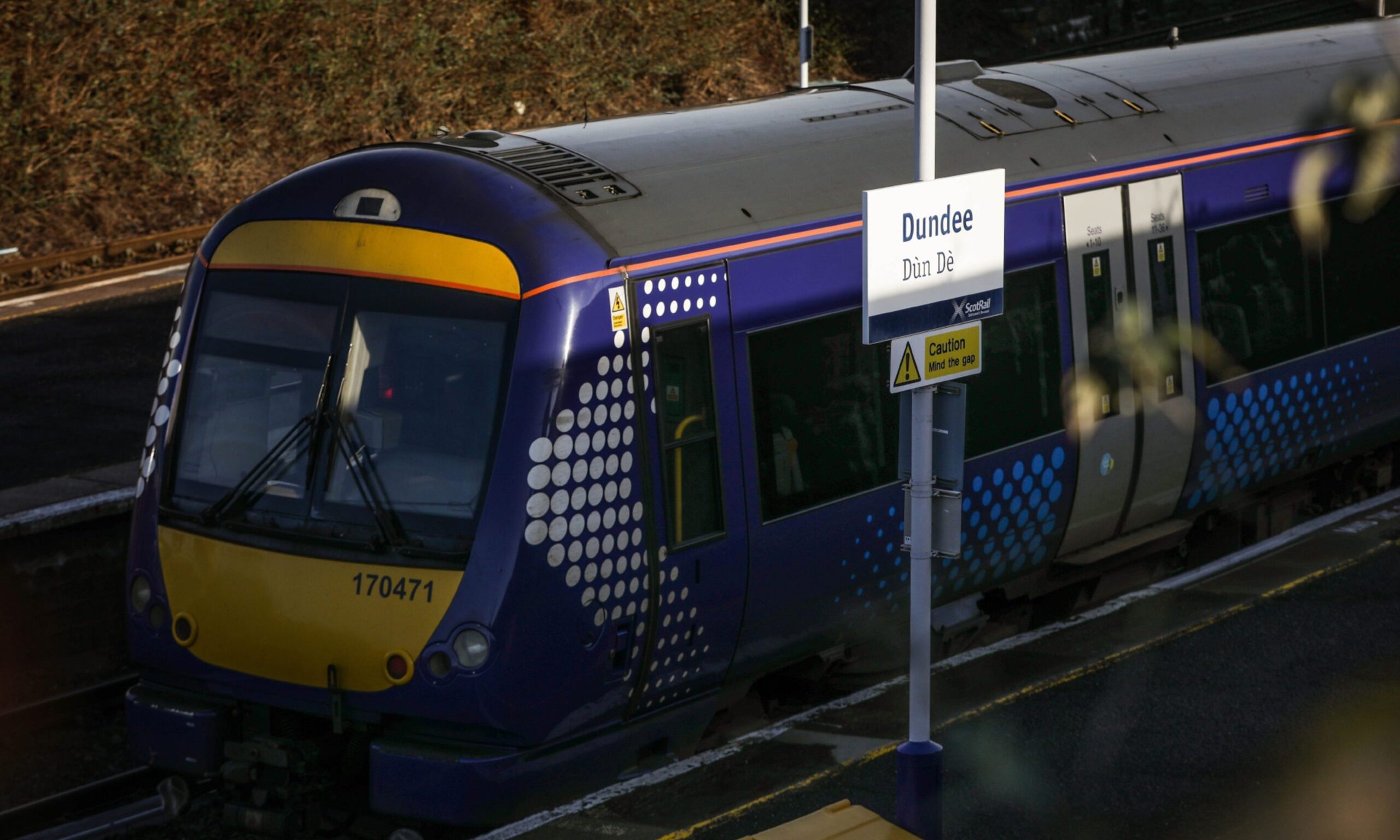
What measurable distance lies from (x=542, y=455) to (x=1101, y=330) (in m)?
4.19

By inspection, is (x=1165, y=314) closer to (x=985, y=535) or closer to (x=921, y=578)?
(x=985, y=535)

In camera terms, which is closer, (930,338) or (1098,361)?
(930,338)

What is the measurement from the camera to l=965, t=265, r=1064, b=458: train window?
9258mm

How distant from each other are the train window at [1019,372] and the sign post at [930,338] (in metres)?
2.06

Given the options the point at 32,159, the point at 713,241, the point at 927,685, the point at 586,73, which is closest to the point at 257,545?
the point at 713,241

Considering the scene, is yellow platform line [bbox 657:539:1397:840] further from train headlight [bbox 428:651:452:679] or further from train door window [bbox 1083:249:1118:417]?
train door window [bbox 1083:249:1118:417]

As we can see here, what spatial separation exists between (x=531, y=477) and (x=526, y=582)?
450mm

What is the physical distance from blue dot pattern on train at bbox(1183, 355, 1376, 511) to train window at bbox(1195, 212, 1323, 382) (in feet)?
0.55

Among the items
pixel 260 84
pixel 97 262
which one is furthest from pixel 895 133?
pixel 260 84

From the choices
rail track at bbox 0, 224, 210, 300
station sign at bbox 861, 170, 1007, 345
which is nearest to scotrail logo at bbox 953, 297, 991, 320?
station sign at bbox 861, 170, 1007, 345

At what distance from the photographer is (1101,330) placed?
9977 millimetres

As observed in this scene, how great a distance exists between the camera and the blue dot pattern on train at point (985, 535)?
8719 mm

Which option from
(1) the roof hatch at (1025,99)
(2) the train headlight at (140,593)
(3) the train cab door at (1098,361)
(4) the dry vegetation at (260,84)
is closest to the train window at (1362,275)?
(1) the roof hatch at (1025,99)

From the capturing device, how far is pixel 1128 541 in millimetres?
10516
